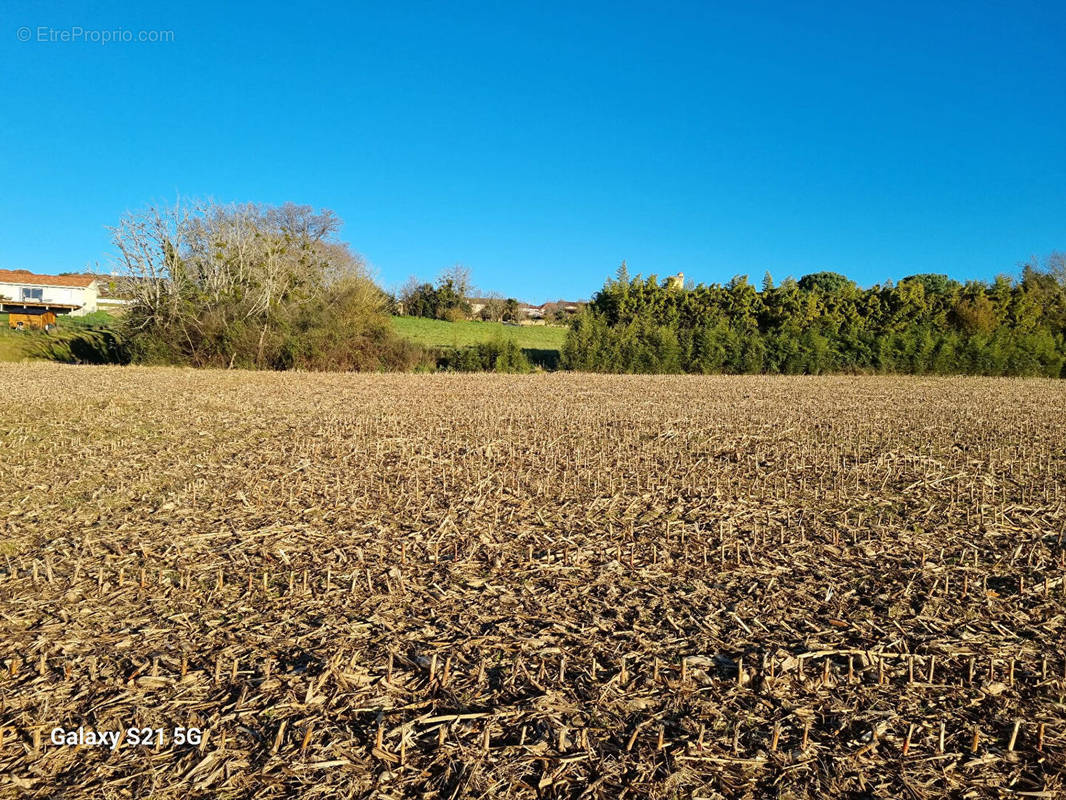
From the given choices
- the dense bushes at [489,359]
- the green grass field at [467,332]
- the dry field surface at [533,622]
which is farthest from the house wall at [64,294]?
the dry field surface at [533,622]

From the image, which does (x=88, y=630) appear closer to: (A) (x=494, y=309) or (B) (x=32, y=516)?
(B) (x=32, y=516)

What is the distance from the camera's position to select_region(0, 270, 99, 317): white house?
217ft

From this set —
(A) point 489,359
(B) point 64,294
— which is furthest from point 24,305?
(A) point 489,359

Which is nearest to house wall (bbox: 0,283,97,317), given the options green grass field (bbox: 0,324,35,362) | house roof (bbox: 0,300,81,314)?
house roof (bbox: 0,300,81,314)

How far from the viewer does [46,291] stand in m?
66.9

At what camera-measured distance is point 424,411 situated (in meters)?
14.8

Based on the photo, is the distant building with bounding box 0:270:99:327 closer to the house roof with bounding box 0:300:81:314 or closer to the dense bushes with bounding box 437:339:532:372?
the house roof with bounding box 0:300:81:314

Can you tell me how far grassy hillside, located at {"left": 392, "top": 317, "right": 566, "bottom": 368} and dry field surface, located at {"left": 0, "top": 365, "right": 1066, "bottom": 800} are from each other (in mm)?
26090

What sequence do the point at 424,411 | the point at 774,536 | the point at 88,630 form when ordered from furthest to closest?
the point at 424,411 → the point at 774,536 → the point at 88,630

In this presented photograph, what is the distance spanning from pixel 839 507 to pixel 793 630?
3.30m

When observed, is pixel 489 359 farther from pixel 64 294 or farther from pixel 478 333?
pixel 64 294

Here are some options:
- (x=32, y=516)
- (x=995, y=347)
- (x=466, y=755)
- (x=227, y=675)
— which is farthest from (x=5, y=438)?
(x=995, y=347)

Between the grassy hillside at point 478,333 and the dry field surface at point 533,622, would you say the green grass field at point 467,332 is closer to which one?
the grassy hillside at point 478,333

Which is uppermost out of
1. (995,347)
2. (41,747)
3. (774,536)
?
(995,347)
